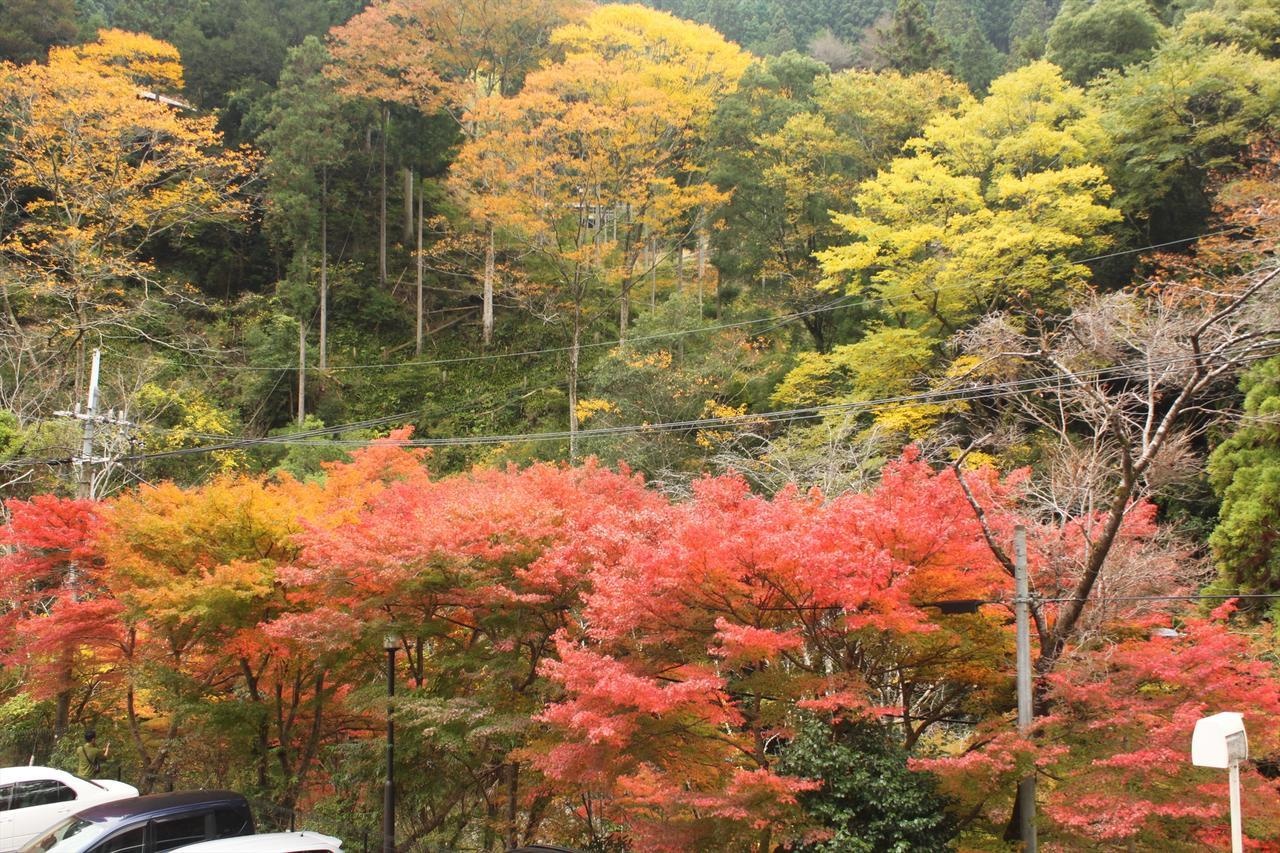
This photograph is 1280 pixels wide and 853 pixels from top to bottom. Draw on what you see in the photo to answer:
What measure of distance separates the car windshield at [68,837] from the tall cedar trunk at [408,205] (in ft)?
96.5

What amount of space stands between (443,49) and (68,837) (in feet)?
99.7

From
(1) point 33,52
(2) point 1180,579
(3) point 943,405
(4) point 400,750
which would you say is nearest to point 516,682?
(4) point 400,750

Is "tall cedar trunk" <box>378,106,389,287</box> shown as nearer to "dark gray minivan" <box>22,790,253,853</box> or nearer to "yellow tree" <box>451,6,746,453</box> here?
"yellow tree" <box>451,6,746,453</box>

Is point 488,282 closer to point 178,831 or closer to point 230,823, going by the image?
point 230,823

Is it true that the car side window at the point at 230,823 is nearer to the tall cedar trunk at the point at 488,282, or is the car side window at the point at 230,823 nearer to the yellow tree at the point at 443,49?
the tall cedar trunk at the point at 488,282

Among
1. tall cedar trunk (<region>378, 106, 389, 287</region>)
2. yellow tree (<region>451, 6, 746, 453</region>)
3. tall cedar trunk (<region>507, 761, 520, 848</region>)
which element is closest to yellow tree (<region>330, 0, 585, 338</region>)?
tall cedar trunk (<region>378, 106, 389, 287</region>)

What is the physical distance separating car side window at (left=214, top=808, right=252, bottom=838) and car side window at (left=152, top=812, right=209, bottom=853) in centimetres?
24

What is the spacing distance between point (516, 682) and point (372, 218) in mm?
29294

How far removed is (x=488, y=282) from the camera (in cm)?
3334

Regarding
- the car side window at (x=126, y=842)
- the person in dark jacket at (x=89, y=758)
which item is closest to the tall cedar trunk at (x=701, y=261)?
the person in dark jacket at (x=89, y=758)

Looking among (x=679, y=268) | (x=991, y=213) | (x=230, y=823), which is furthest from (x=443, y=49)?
(x=230, y=823)

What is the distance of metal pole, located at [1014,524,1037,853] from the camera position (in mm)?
9172

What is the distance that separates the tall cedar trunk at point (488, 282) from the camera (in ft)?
107

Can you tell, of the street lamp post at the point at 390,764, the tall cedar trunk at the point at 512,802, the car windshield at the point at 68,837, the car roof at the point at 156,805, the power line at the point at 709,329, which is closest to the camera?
the car windshield at the point at 68,837
